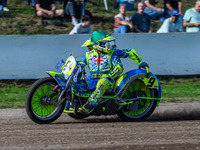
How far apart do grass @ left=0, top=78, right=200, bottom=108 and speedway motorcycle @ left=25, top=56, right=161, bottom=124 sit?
1.71m

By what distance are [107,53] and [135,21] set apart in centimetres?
519

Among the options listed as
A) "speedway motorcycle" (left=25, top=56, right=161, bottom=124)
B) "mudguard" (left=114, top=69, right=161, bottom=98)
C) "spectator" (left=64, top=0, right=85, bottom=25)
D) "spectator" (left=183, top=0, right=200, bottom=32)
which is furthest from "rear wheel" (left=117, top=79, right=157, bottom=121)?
"spectator" (left=64, top=0, right=85, bottom=25)

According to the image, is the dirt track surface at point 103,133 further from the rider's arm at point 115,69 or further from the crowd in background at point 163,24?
the crowd in background at point 163,24

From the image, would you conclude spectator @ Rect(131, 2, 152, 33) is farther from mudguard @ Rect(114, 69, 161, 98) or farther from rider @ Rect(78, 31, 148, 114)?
rider @ Rect(78, 31, 148, 114)

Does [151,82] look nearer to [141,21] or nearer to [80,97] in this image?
[80,97]

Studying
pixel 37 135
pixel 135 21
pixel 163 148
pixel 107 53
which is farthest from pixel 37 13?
pixel 163 148

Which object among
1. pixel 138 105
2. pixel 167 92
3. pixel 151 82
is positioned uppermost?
pixel 151 82

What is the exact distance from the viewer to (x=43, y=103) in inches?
249

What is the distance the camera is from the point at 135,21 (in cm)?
1151

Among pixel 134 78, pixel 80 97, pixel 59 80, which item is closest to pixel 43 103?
pixel 59 80

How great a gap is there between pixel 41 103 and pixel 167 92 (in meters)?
4.24

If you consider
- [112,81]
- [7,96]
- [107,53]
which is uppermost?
[107,53]

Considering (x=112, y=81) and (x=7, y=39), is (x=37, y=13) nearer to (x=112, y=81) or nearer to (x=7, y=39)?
(x=7, y=39)

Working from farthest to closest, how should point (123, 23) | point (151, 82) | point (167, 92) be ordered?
1. point (123, 23)
2. point (167, 92)
3. point (151, 82)
